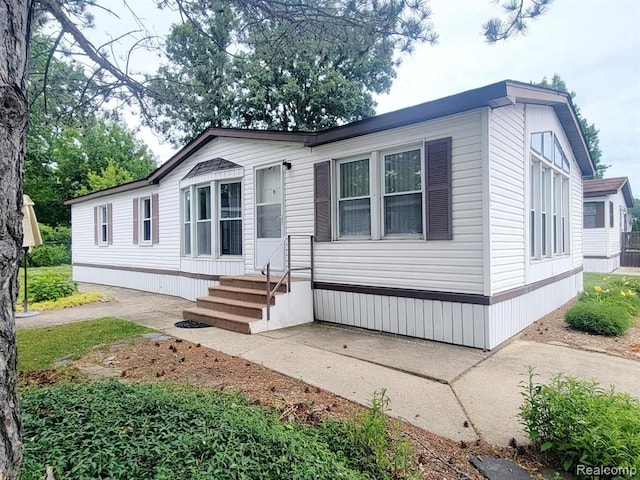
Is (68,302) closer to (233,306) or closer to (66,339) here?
(66,339)

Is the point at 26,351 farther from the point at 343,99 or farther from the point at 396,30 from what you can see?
the point at 343,99

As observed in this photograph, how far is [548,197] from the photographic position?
7.58 metres

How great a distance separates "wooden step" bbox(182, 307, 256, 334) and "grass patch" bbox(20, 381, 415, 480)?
123 inches

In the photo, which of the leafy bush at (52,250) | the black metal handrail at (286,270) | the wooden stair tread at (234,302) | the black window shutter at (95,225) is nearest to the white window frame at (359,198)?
the black metal handrail at (286,270)

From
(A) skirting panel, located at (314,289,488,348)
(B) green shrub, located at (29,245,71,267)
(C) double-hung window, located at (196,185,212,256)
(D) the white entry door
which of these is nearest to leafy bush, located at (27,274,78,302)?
(C) double-hung window, located at (196,185,212,256)

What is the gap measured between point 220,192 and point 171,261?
281 centimetres

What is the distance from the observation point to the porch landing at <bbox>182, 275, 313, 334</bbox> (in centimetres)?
610

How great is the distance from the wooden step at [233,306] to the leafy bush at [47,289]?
4427 mm

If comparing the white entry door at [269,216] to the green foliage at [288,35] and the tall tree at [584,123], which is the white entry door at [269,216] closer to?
the green foliage at [288,35]

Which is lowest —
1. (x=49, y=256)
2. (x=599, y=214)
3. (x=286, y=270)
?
(x=49, y=256)

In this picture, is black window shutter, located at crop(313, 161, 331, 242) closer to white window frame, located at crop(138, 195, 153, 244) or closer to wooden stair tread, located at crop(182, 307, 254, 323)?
wooden stair tread, located at crop(182, 307, 254, 323)

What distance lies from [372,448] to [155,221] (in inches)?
384

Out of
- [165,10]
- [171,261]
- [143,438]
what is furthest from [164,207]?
[143,438]

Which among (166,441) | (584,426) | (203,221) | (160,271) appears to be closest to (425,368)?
(584,426)
